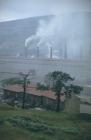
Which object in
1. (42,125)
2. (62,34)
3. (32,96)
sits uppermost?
(62,34)

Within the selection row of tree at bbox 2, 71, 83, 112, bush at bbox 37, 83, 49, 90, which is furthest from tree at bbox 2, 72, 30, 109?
bush at bbox 37, 83, 49, 90

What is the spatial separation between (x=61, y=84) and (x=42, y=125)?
551mm

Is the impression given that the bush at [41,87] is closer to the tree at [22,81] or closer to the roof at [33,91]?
the roof at [33,91]

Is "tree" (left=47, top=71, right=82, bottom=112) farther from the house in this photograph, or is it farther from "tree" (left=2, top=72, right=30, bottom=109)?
"tree" (left=2, top=72, right=30, bottom=109)

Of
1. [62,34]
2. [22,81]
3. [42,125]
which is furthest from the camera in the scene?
[22,81]

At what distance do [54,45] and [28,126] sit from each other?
1070 mm

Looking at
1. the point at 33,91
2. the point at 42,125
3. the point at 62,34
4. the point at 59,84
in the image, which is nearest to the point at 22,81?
the point at 33,91

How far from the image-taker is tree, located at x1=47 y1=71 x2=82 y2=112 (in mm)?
3511

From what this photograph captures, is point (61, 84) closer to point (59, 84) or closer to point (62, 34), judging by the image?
point (59, 84)

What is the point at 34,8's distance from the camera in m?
3.87

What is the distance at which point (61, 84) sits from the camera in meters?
3.55

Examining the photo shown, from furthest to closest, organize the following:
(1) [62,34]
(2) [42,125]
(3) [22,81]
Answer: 1. (3) [22,81]
2. (1) [62,34]
3. (2) [42,125]

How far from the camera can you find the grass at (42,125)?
131 inches

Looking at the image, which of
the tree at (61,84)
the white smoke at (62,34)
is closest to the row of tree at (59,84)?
the tree at (61,84)
